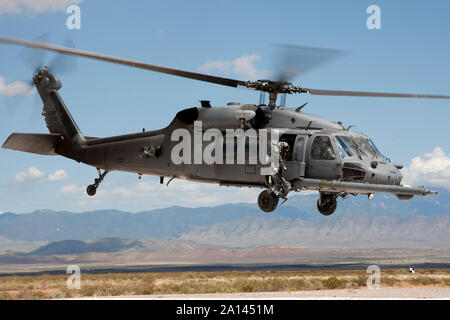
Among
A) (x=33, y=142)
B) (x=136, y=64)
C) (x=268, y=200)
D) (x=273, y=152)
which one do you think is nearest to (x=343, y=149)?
(x=273, y=152)

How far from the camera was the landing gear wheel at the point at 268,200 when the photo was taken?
2439cm

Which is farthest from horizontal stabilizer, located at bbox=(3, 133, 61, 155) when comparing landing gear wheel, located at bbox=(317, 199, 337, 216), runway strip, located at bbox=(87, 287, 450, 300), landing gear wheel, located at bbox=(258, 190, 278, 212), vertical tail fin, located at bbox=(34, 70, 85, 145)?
landing gear wheel, located at bbox=(317, 199, 337, 216)

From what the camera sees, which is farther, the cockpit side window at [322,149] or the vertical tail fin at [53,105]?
the vertical tail fin at [53,105]

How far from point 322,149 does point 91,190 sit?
38.6ft

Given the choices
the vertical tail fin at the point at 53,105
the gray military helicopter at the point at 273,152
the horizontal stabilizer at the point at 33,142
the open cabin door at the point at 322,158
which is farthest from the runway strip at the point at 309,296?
the vertical tail fin at the point at 53,105

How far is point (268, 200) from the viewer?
24.5 m

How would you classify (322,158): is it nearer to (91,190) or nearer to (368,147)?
(368,147)

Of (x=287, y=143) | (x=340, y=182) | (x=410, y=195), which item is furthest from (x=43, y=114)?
(x=410, y=195)

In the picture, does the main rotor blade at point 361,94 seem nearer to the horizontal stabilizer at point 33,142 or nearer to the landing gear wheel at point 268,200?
the landing gear wheel at point 268,200

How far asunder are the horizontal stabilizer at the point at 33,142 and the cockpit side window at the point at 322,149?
45.4 feet

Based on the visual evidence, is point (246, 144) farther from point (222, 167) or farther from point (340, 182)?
point (340, 182)

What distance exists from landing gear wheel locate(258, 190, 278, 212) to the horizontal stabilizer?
12.1m

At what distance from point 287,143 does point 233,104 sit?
2.94m

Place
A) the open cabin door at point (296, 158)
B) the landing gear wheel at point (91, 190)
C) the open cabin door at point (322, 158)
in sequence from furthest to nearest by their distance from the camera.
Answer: the landing gear wheel at point (91, 190) < the open cabin door at point (296, 158) < the open cabin door at point (322, 158)
